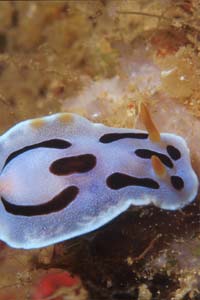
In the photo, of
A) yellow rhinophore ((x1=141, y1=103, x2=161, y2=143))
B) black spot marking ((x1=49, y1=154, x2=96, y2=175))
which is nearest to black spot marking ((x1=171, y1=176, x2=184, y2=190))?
yellow rhinophore ((x1=141, y1=103, x2=161, y2=143))

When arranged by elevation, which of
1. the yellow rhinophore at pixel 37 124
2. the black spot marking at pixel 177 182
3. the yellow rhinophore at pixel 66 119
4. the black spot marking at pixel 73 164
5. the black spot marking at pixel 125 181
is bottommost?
the black spot marking at pixel 177 182

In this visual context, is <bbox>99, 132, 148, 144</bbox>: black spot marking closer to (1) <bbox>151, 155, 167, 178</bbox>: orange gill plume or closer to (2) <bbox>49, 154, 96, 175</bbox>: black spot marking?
(2) <bbox>49, 154, 96, 175</bbox>: black spot marking

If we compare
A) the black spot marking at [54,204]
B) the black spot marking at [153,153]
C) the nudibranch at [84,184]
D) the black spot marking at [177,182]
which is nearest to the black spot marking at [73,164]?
the nudibranch at [84,184]

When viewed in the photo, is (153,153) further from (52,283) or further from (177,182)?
(52,283)

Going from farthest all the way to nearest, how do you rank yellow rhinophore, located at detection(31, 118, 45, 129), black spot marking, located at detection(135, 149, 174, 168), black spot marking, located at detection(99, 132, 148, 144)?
yellow rhinophore, located at detection(31, 118, 45, 129) < black spot marking, located at detection(99, 132, 148, 144) < black spot marking, located at detection(135, 149, 174, 168)

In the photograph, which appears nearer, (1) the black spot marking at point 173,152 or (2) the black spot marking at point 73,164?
(2) the black spot marking at point 73,164

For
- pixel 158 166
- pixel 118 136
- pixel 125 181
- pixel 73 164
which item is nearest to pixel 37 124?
pixel 73 164

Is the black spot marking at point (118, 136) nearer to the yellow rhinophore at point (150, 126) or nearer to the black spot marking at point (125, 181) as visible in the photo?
the yellow rhinophore at point (150, 126)
